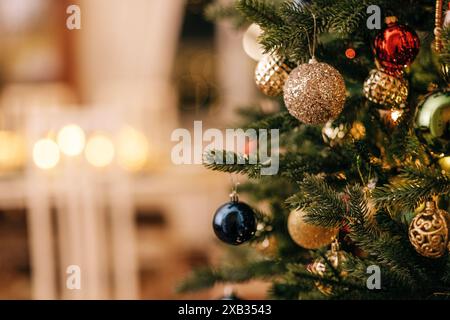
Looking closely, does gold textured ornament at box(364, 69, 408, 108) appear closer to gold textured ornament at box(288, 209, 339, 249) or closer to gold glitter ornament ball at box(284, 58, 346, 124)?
gold glitter ornament ball at box(284, 58, 346, 124)

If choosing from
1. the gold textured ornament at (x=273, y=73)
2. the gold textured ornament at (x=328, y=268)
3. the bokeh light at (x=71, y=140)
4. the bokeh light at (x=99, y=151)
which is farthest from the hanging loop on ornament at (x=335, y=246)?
the bokeh light at (x=99, y=151)

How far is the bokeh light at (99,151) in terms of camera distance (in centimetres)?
204

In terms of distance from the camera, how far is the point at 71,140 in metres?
1.87

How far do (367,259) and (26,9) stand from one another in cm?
267

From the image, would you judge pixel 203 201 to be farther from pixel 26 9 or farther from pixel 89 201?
pixel 26 9

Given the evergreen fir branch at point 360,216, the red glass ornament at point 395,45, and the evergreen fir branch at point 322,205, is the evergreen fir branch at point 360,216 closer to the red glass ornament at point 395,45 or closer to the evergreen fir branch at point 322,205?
the evergreen fir branch at point 322,205

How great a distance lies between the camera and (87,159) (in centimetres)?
201

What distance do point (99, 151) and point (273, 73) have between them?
1492mm

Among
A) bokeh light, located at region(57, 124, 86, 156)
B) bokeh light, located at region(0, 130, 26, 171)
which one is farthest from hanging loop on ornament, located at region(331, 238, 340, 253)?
bokeh light, located at region(0, 130, 26, 171)

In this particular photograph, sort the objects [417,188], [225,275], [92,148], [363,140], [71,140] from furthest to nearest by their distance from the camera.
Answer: [92,148]
[71,140]
[225,275]
[363,140]
[417,188]

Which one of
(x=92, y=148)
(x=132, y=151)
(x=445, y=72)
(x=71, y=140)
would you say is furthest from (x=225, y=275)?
(x=132, y=151)

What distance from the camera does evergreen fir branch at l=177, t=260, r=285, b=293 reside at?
923mm

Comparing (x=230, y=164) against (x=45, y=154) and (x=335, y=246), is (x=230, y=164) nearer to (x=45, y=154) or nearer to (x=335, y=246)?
(x=335, y=246)

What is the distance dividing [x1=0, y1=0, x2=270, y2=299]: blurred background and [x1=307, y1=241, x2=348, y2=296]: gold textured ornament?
1.38 meters
